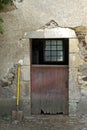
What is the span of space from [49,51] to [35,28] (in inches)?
35.1

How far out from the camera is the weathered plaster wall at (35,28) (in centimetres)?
1040

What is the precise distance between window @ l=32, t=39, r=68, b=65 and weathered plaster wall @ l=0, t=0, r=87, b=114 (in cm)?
52

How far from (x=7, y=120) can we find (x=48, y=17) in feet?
9.39

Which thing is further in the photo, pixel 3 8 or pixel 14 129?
pixel 3 8

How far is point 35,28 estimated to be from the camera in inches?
413

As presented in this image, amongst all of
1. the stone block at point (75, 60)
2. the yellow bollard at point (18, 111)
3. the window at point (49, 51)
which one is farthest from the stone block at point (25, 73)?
the stone block at point (75, 60)

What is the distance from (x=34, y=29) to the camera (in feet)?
34.4

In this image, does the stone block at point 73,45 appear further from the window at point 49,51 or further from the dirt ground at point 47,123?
the dirt ground at point 47,123

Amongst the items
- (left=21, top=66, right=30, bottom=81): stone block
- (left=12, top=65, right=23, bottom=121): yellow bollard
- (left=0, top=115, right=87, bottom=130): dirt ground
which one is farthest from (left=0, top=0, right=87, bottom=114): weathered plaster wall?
(left=0, top=115, right=87, bottom=130): dirt ground

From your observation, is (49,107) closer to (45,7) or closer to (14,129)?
(14,129)

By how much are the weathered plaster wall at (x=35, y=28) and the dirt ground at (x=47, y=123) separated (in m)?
0.43

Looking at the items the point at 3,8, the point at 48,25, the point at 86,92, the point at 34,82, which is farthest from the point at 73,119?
the point at 3,8

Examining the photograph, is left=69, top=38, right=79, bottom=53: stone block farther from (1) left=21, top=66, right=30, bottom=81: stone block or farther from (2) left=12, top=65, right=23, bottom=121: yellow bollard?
(2) left=12, top=65, right=23, bottom=121: yellow bollard

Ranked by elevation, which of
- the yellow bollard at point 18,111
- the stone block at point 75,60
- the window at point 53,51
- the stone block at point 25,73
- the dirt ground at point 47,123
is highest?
the window at point 53,51
